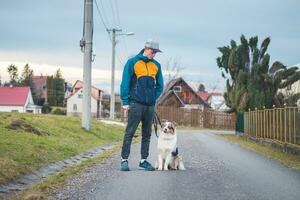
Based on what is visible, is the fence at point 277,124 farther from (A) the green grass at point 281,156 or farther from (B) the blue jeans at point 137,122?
(B) the blue jeans at point 137,122

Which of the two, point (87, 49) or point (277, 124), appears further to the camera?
point (87, 49)

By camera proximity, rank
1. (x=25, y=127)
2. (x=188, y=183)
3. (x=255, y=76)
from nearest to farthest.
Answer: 1. (x=188, y=183)
2. (x=25, y=127)
3. (x=255, y=76)

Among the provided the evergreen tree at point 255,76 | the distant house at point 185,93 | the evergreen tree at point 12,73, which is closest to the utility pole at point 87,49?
the evergreen tree at point 255,76

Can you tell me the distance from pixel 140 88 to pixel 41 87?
127180 mm

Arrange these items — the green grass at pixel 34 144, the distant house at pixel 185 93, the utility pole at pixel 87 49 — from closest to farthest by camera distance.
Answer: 1. the green grass at pixel 34 144
2. the utility pole at pixel 87 49
3. the distant house at pixel 185 93

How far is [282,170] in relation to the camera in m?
11.2

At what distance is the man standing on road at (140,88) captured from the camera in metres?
10.1

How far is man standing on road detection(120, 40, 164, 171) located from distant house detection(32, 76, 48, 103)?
366 feet

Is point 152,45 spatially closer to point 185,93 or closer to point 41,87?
point 185,93

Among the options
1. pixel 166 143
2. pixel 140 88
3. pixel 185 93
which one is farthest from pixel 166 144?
pixel 185 93

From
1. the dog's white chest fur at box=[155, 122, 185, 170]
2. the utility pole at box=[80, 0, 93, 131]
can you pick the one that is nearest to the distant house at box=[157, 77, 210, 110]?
the utility pole at box=[80, 0, 93, 131]

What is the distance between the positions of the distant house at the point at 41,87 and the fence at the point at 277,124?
9749 centimetres

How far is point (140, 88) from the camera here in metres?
10.2

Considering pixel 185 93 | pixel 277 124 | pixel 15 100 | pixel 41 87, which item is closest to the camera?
pixel 277 124
